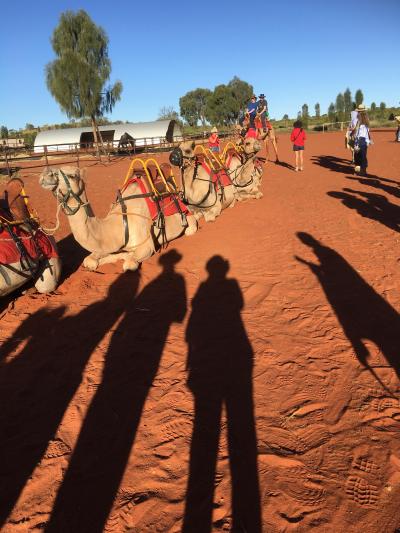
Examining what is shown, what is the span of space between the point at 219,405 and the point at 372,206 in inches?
312

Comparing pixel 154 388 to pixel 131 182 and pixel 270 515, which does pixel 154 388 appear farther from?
pixel 131 182

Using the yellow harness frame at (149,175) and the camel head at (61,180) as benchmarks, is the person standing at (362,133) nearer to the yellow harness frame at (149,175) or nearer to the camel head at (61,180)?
the yellow harness frame at (149,175)

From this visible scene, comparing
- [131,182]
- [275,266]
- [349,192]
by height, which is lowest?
[275,266]

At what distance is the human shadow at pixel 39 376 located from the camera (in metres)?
2.72

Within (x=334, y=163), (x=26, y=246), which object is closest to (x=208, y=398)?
(x=26, y=246)

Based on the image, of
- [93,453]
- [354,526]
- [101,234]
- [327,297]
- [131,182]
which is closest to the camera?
[354,526]

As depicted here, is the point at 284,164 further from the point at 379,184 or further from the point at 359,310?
the point at 359,310

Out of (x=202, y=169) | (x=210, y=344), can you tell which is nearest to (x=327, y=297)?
(x=210, y=344)

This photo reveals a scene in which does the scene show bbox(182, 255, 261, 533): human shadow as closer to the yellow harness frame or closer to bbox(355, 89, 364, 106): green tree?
the yellow harness frame

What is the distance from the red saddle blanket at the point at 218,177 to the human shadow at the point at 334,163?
315 inches

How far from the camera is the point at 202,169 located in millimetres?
8727

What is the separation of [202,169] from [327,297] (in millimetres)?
5113

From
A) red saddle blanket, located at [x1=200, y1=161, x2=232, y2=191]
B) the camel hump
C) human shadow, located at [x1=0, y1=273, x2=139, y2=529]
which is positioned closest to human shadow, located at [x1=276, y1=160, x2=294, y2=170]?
red saddle blanket, located at [x1=200, y1=161, x2=232, y2=191]

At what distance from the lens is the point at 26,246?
4988 mm
